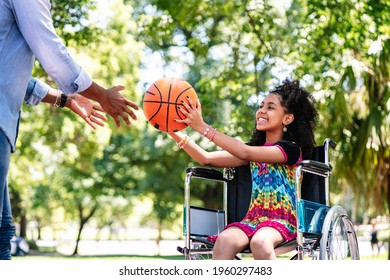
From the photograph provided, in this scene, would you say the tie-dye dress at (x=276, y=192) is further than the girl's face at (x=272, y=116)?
No

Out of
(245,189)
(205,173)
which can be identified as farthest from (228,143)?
(245,189)

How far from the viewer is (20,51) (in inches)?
105

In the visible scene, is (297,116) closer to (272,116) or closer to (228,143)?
(272,116)

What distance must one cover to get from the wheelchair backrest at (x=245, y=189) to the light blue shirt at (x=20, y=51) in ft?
7.11

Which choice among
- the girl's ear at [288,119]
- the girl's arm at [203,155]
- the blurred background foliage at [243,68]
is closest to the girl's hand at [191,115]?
the girl's arm at [203,155]

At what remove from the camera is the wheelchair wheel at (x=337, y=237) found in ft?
12.8

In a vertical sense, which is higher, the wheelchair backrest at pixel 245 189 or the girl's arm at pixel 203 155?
the girl's arm at pixel 203 155

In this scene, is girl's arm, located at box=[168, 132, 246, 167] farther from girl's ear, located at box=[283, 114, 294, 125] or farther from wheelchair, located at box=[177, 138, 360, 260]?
girl's ear, located at box=[283, 114, 294, 125]

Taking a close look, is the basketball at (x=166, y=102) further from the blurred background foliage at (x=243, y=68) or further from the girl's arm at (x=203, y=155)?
the blurred background foliage at (x=243, y=68)

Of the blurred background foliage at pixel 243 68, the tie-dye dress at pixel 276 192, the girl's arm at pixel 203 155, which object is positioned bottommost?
the tie-dye dress at pixel 276 192

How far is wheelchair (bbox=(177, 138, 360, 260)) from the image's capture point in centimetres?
397

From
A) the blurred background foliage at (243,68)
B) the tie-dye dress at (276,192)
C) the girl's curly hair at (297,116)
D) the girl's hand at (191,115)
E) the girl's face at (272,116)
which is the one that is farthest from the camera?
the blurred background foliage at (243,68)

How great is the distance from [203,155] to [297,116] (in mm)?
697
